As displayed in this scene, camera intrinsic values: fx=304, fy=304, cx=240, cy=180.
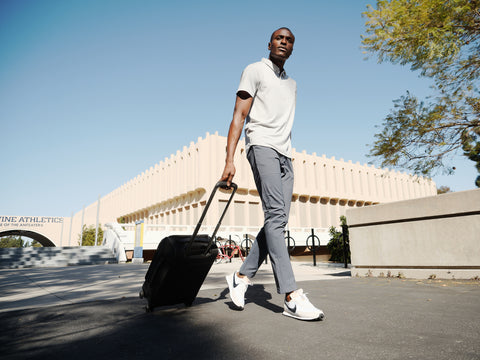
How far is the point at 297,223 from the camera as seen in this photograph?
3272cm

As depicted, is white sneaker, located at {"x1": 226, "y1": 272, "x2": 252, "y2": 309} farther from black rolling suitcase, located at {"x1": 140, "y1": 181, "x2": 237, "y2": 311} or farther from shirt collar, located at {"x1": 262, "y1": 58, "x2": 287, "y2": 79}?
shirt collar, located at {"x1": 262, "y1": 58, "x2": 287, "y2": 79}

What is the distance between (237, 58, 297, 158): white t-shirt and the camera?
2533 millimetres

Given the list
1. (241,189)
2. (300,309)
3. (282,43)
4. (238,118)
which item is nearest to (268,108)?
(238,118)

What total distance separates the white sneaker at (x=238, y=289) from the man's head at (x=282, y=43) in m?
1.98

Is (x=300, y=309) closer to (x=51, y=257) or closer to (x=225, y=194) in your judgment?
(x=51, y=257)

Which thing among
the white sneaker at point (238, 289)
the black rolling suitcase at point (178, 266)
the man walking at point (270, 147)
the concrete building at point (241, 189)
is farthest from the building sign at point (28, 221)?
the man walking at point (270, 147)

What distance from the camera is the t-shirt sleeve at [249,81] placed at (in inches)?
102

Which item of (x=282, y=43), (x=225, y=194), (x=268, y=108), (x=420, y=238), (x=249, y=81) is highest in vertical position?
(x=225, y=194)

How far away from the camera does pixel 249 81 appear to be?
2.62 metres

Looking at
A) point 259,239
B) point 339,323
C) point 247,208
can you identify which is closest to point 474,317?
point 339,323

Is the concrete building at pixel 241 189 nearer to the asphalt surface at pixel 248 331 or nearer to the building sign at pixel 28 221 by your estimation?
the building sign at pixel 28 221

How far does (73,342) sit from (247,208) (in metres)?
28.2

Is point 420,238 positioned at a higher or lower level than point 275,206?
lower

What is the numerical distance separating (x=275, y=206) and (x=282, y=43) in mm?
1475
